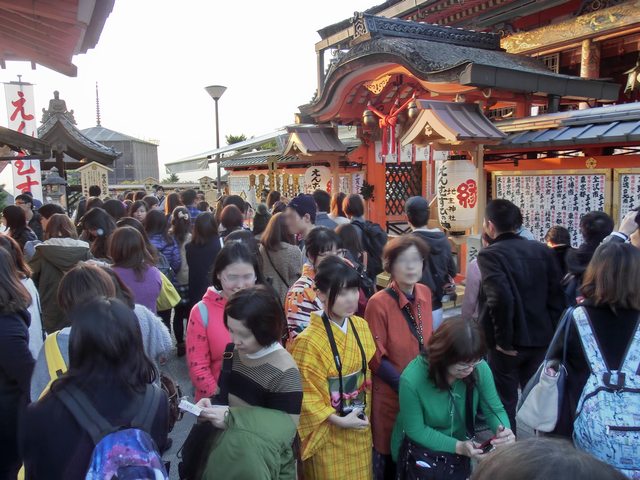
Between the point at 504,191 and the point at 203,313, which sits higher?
the point at 504,191

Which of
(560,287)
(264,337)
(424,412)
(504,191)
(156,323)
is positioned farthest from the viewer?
(504,191)

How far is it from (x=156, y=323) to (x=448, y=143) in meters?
5.73

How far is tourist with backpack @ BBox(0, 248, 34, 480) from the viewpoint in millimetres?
2480

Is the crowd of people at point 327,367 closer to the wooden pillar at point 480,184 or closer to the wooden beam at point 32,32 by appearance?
the wooden beam at point 32,32

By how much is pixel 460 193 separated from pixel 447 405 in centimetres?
536

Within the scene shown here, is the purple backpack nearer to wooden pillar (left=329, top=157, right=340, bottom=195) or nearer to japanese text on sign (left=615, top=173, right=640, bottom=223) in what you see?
japanese text on sign (left=615, top=173, right=640, bottom=223)

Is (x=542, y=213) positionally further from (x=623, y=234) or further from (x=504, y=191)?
(x=623, y=234)

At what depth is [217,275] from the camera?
9.70 ft

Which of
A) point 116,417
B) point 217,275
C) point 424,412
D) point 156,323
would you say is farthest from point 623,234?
point 116,417

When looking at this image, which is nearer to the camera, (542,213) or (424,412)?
(424,412)

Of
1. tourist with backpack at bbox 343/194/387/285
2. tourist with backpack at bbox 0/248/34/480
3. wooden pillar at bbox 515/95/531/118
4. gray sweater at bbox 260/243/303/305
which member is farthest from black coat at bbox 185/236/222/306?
wooden pillar at bbox 515/95/531/118

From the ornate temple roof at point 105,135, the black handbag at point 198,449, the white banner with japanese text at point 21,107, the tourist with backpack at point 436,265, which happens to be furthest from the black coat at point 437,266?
the ornate temple roof at point 105,135

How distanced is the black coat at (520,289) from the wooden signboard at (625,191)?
331 centimetres

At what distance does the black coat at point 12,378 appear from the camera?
2475mm
